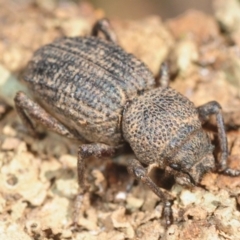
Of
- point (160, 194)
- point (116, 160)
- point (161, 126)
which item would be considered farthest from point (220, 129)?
point (116, 160)

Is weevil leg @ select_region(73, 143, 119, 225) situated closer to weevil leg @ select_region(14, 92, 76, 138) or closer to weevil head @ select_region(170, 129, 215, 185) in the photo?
weevil leg @ select_region(14, 92, 76, 138)

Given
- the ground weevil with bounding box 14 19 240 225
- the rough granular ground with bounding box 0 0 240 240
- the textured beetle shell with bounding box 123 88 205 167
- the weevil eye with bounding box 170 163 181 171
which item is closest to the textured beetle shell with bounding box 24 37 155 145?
the ground weevil with bounding box 14 19 240 225

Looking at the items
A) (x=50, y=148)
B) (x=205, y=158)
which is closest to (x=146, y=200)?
(x=205, y=158)

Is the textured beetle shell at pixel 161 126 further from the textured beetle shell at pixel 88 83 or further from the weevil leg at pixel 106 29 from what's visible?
the weevil leg at pixel 106 29

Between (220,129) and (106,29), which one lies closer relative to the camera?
(220,129)

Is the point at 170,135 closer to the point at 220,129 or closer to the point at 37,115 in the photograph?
the point at 220,129

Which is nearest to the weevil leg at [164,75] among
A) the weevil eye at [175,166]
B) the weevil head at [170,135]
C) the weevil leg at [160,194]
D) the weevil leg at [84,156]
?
the weevil head at [170,135]

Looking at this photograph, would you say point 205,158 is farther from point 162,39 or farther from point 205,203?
point 162,39
